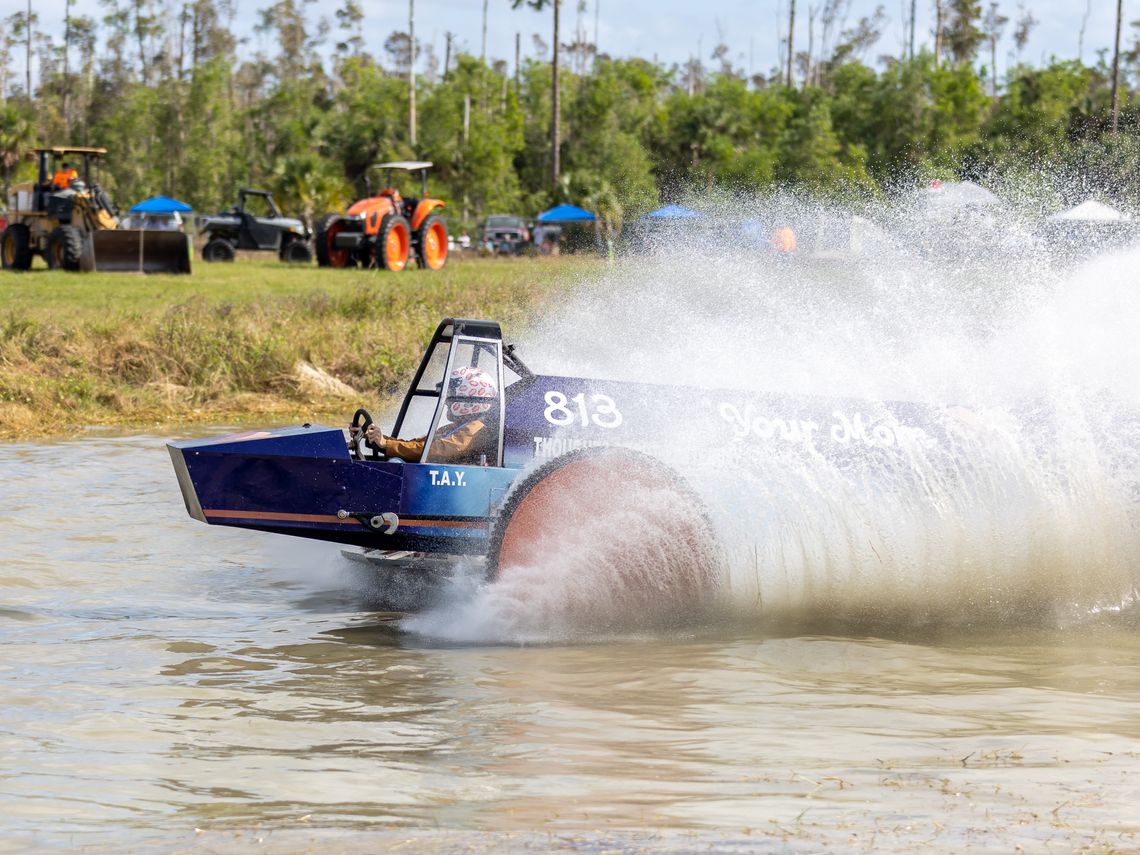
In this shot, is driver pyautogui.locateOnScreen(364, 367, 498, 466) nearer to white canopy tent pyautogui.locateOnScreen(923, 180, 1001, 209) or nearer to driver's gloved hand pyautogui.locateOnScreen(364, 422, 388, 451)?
driver's gloved hand pyautogui.locateOnScreen(364, 422, 388, 451)

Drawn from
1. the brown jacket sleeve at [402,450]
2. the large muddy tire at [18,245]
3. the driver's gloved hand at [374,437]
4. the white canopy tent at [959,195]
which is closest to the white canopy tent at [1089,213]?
the white canopy tent at [959,195]

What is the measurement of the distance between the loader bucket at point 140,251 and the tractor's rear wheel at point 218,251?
24.4 ft

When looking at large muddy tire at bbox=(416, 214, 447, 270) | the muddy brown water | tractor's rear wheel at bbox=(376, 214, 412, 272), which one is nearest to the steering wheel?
the muddy brown water

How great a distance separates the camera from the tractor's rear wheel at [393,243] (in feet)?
95.1

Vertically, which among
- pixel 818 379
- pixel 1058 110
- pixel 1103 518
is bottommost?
pixel 1103 518

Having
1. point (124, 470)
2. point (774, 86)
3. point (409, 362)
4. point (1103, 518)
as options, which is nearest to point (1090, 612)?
point (1103, 518)

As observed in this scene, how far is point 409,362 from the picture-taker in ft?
57.0

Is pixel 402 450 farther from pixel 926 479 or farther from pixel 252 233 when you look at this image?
pixel 252 233

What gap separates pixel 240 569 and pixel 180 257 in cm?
1894

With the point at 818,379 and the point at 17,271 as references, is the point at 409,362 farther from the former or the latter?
the point at 17,271

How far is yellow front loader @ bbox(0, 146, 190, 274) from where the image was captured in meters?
26.6

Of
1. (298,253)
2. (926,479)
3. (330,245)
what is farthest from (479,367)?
(298,253)

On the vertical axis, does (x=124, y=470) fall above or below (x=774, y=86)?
below

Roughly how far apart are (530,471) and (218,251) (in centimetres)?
2850
